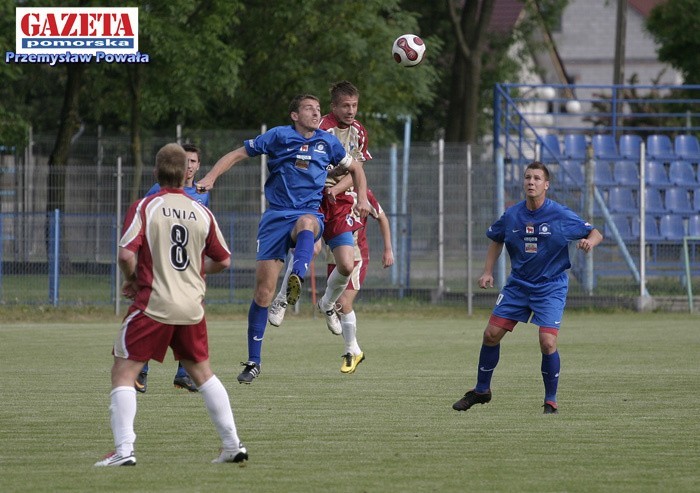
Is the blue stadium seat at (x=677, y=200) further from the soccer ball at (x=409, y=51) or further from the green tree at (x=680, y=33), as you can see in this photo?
the green tree at (x=680, y=33)

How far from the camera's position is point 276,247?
11352 mm

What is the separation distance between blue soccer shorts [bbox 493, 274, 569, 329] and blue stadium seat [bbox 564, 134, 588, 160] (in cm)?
1667

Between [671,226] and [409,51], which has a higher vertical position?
[409,51]

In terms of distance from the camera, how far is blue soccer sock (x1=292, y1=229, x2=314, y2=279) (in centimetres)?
1083

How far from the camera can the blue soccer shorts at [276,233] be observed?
11320 millimetres

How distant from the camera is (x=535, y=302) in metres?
9.74

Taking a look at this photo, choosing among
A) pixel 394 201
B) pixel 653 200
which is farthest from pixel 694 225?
pixel 394 201

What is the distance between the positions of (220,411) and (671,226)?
19158 millimetres

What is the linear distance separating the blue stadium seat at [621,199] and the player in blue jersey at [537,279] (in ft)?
50.1

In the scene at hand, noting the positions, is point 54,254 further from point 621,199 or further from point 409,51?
point 621,199

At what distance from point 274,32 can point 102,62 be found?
501cm

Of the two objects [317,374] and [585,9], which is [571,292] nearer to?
[317,374]

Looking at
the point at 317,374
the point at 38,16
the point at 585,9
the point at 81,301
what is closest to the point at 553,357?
the point at 317,374

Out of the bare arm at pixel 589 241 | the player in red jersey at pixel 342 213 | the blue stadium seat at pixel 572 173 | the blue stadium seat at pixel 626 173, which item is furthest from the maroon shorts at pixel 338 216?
the blue stadium seat at pixel 626 173
